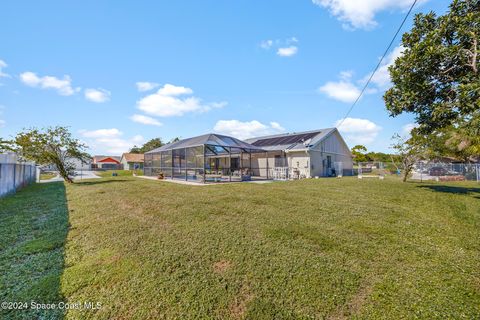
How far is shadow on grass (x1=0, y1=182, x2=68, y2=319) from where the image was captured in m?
2.32

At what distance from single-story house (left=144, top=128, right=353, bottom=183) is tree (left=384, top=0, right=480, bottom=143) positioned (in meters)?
8.46

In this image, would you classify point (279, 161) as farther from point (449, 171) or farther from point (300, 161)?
point (449, 171)

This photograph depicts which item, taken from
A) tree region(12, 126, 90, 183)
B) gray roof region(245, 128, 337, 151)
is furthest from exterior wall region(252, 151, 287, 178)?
tree region(12, 126, 90, 183)

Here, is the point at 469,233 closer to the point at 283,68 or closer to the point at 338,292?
the point at 338,292

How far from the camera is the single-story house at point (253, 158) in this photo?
45.2 feet

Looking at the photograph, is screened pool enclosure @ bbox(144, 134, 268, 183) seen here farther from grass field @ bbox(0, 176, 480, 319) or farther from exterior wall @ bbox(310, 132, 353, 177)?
grass field @ bbox(0, 176, 480, 319)

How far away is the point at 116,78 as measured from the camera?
11.3 meters

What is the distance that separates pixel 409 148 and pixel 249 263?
14.5 metres

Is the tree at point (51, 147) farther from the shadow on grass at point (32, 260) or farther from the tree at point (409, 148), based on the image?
the tree at point (409, 148)

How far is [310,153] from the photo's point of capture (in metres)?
16.9

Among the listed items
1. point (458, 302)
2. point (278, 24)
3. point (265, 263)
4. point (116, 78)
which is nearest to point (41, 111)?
point (116, 78)

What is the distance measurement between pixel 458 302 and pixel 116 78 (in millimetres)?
14211

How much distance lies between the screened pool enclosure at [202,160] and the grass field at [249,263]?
7.81m

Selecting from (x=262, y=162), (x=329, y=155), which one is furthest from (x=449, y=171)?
(x=262, y=162)
